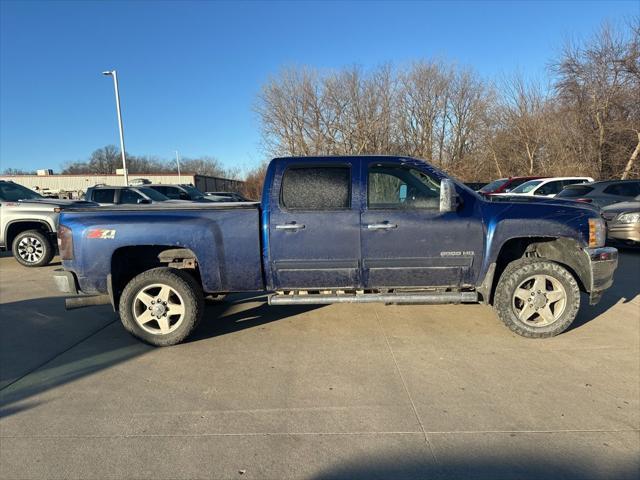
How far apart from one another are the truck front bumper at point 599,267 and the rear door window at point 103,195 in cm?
1155

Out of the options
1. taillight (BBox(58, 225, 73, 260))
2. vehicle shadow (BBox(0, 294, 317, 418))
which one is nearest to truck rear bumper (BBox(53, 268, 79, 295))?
taillight (BBox(58, 225, 73, 260))

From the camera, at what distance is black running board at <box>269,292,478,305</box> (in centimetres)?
417

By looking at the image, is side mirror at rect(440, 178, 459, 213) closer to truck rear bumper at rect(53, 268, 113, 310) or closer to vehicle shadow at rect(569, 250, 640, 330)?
vehicle shadow at rect(569, 250, 640, 330)

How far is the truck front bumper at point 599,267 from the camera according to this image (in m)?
4.12

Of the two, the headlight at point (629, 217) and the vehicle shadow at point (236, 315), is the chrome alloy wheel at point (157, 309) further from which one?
the headlight at point (629, 217)

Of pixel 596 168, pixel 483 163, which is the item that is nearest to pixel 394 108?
pixel 483 163

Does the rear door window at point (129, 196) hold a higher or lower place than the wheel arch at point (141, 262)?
higher

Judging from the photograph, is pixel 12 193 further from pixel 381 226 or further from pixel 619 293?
pixel 619 293

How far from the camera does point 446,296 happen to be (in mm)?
4191

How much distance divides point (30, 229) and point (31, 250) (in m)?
0.47

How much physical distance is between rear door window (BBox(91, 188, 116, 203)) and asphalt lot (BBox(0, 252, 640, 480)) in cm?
703

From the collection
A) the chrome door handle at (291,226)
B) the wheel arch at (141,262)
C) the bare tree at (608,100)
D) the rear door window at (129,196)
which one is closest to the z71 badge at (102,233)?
the wheel arch at (141,262)

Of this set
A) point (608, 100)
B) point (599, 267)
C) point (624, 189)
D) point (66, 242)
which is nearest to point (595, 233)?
point (599, 267)

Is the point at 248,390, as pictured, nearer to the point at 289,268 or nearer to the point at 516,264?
the point at 289,268
